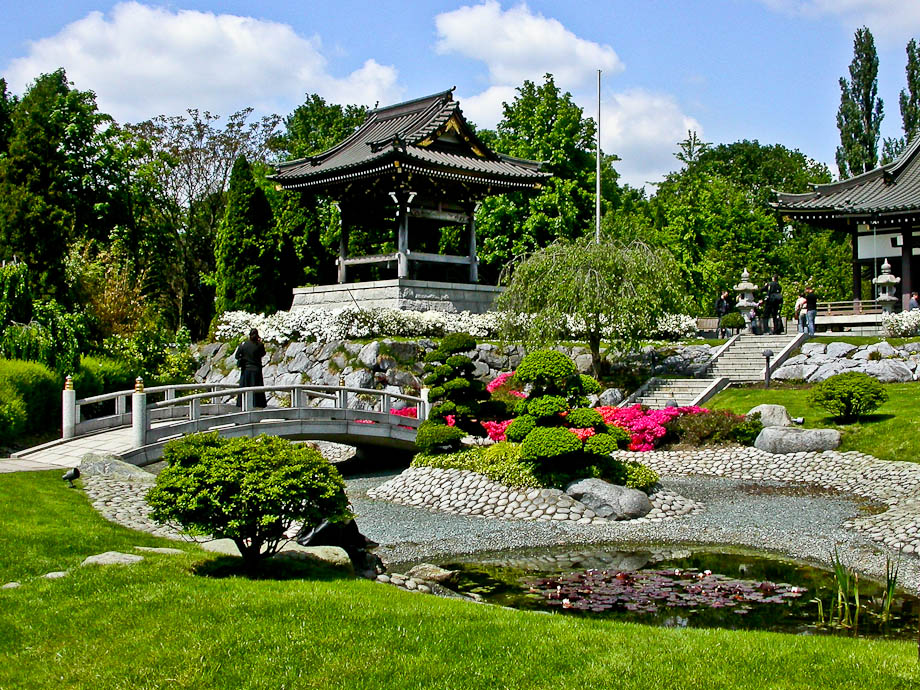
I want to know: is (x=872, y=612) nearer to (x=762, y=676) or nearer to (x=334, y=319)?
(x=762, y=676)

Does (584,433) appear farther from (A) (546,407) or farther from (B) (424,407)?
(B) (424,407)

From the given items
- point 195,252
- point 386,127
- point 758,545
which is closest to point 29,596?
point 758,545

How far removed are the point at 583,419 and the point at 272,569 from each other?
802cm

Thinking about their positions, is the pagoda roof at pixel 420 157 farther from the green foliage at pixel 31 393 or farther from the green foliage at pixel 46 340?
the green foliage at pixel 31 393

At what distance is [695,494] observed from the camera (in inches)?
627

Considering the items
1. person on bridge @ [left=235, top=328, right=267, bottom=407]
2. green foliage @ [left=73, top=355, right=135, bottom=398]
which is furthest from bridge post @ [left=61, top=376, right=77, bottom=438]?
person on bridge @ [left=235, top=328, right=267, bottom=407]

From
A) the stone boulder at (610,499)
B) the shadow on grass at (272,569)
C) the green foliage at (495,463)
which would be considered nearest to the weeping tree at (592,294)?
the green foliage at (495,463)

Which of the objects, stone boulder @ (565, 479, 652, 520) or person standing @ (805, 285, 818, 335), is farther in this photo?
person standing @ (805, 285, 818, 335)

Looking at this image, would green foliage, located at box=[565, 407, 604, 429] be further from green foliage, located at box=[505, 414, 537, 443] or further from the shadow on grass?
the shadow on grass

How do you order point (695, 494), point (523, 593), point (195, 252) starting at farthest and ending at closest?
point (195, 252)
point (695, 494)
point (523, 593)

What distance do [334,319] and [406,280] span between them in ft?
9.12

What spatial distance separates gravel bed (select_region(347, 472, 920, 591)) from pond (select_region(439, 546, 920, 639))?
0.48 m

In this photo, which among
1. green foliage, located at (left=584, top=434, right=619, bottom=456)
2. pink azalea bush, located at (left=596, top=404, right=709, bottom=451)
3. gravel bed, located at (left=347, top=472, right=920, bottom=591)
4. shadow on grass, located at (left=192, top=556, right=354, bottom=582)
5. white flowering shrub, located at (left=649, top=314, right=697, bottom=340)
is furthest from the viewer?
white flowering shrub, located at (left=649, top=314, right=697, bottom=340)

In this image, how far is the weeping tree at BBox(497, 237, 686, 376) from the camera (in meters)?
23.4
